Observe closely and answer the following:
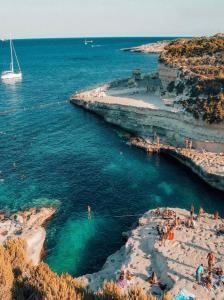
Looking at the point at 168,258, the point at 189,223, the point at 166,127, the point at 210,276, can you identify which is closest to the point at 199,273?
the point at 210,276

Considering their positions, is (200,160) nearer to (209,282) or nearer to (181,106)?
(181,106)

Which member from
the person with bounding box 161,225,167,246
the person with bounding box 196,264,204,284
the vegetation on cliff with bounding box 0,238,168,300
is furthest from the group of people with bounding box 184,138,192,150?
the vegetation on cliff with bounding box 0,238,168,300

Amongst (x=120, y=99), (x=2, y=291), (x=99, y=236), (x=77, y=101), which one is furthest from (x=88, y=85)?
(x=2, y=291)

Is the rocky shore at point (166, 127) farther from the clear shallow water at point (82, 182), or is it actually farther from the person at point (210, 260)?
the person at point (210, 260)

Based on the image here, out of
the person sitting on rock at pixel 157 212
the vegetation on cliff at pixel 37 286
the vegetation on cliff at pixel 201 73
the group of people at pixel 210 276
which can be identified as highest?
the vegetation on cliff at pixel 201 73

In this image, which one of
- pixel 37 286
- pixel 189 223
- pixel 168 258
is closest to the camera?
pixel 37 286

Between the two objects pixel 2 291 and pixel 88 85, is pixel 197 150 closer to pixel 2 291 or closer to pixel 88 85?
pixel 2 291

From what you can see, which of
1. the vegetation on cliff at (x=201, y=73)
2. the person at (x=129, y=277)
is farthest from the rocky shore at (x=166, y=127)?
the person at (x=129, y=277)

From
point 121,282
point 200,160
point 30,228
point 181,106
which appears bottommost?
point 30,228
